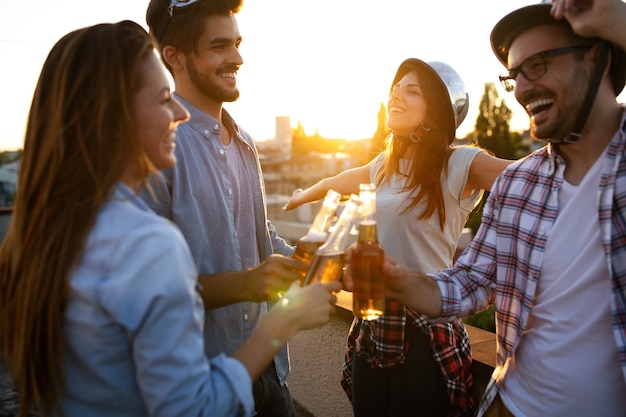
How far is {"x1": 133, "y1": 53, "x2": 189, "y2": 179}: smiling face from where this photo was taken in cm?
147

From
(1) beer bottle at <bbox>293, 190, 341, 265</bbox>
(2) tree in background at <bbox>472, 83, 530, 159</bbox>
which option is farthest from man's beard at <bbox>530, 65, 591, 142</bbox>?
(2) tree in background at <bbox>472, 83, 530, 159</bbox>

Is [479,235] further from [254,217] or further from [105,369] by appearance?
[105,369]

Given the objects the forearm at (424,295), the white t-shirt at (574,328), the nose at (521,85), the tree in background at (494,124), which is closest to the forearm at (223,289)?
the forearm at (424,295)

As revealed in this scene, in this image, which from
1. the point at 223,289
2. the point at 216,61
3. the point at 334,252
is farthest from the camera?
the point at 216,61

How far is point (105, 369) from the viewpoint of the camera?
1342mm

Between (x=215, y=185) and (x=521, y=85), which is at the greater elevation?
(x=521, y=85)

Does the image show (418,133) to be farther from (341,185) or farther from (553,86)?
(553,86)

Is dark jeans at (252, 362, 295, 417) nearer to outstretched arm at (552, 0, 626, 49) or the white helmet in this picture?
the white helmet

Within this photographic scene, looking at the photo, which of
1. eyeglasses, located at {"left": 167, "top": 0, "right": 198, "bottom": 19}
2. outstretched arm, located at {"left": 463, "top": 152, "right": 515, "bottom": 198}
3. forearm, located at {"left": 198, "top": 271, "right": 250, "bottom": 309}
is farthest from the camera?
outstretched arm, located at {"left": 463, "top": 152, "right": 515, "bottom": 198}

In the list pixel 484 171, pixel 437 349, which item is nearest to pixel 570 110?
pixel 484 171

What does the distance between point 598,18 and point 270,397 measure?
2.36 metres

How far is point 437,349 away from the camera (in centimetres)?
251

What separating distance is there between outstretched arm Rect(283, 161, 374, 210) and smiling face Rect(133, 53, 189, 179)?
6.58ft

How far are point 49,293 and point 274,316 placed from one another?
2.21 feet
